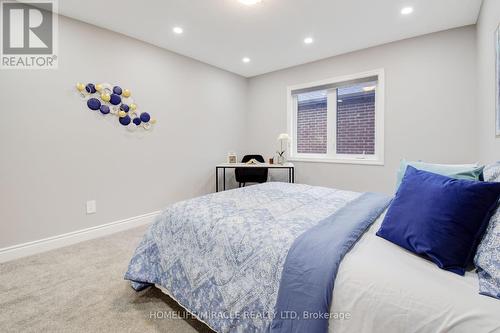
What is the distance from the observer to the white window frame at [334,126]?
3369mm

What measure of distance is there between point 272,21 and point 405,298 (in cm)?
280

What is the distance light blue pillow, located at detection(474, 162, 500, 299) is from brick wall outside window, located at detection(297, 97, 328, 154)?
319cm

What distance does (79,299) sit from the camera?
1698 millimetres

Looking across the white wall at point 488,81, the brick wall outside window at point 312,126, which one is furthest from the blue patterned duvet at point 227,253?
the brick wall outside window at point 312,126

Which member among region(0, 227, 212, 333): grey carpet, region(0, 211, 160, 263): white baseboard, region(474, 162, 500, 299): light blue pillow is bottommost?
region(0, 227, 212, 333): grey carpet

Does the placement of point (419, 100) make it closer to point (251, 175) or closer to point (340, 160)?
point (340, 160)

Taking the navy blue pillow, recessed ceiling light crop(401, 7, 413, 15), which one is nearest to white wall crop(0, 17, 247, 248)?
recessed ceiling light crop(401, 7, 413, 15)

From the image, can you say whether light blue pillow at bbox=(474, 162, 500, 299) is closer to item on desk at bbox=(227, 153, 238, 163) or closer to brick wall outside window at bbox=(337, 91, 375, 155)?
brick wall outside window at bbox=(337, 91, 375, 155)

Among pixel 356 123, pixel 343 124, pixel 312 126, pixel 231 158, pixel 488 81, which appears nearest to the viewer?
pixel 488 81

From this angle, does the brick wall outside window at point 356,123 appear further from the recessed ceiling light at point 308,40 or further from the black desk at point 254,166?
the recessed ceiling light at point 308,40

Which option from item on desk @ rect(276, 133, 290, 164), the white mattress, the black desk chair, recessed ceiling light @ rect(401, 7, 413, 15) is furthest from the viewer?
the black desk chair

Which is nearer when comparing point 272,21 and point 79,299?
point 79,299

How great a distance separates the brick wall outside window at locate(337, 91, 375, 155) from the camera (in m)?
3.60

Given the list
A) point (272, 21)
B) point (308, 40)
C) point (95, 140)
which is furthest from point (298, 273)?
point (308, 40)
